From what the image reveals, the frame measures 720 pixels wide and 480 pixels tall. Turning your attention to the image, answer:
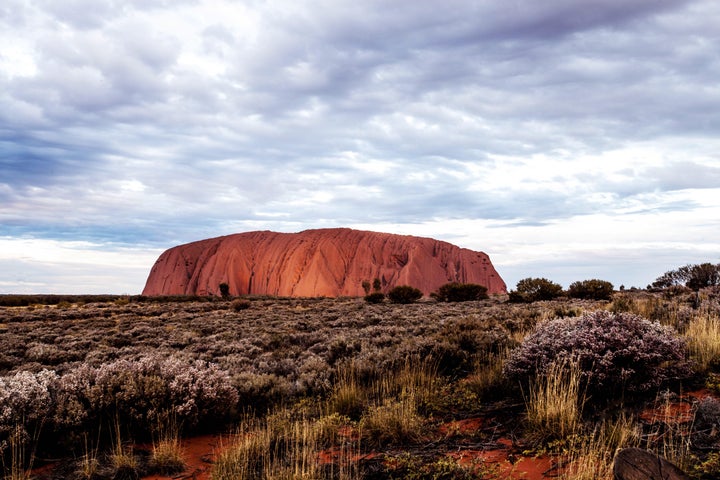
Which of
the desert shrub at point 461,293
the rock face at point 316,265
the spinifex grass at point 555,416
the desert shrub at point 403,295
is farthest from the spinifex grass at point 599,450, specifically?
the rock face at point 316,265

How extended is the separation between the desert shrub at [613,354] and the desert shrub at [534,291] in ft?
77.5

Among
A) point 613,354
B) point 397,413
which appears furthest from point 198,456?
point 613,354

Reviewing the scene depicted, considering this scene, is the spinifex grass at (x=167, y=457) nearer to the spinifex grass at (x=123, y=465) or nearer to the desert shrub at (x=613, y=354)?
the spinifex grass at (x=123, y=465)

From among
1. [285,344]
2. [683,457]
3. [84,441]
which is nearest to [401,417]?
[683,457]

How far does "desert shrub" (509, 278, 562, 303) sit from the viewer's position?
30781 mm

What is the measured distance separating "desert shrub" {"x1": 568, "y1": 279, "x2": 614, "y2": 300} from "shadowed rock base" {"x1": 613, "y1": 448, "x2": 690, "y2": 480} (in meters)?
28.2

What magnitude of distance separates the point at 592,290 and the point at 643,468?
30.2m

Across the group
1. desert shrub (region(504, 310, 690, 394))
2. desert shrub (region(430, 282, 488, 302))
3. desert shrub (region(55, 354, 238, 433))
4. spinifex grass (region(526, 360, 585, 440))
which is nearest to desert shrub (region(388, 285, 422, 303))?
desert shrub (region(430, 282, 488, 302))

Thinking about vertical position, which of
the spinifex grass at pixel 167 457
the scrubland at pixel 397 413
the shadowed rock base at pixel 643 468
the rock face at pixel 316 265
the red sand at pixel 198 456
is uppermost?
the rock face at pixel 316 265

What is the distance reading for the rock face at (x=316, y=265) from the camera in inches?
3406

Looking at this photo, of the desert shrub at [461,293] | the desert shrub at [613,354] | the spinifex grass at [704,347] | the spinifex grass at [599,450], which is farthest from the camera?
the desert shrub at [461,293]

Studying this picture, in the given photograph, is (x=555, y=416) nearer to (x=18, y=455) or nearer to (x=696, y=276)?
(x=18, y=455)

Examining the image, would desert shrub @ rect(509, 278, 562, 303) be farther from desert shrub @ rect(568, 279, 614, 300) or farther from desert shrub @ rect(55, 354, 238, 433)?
desert shrub @ rect(55, 354, 238, 433)

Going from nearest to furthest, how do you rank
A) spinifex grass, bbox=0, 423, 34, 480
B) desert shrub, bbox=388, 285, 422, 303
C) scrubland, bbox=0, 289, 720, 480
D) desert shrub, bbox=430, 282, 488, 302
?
scrubland, bbox=0, 289, 720, 480, spinifex grass, bbox=0, 423, 34, 480, desert shrub, bbox=388, 285, 422, 303, desert shrub, bbox=430, 282, 488, 302
